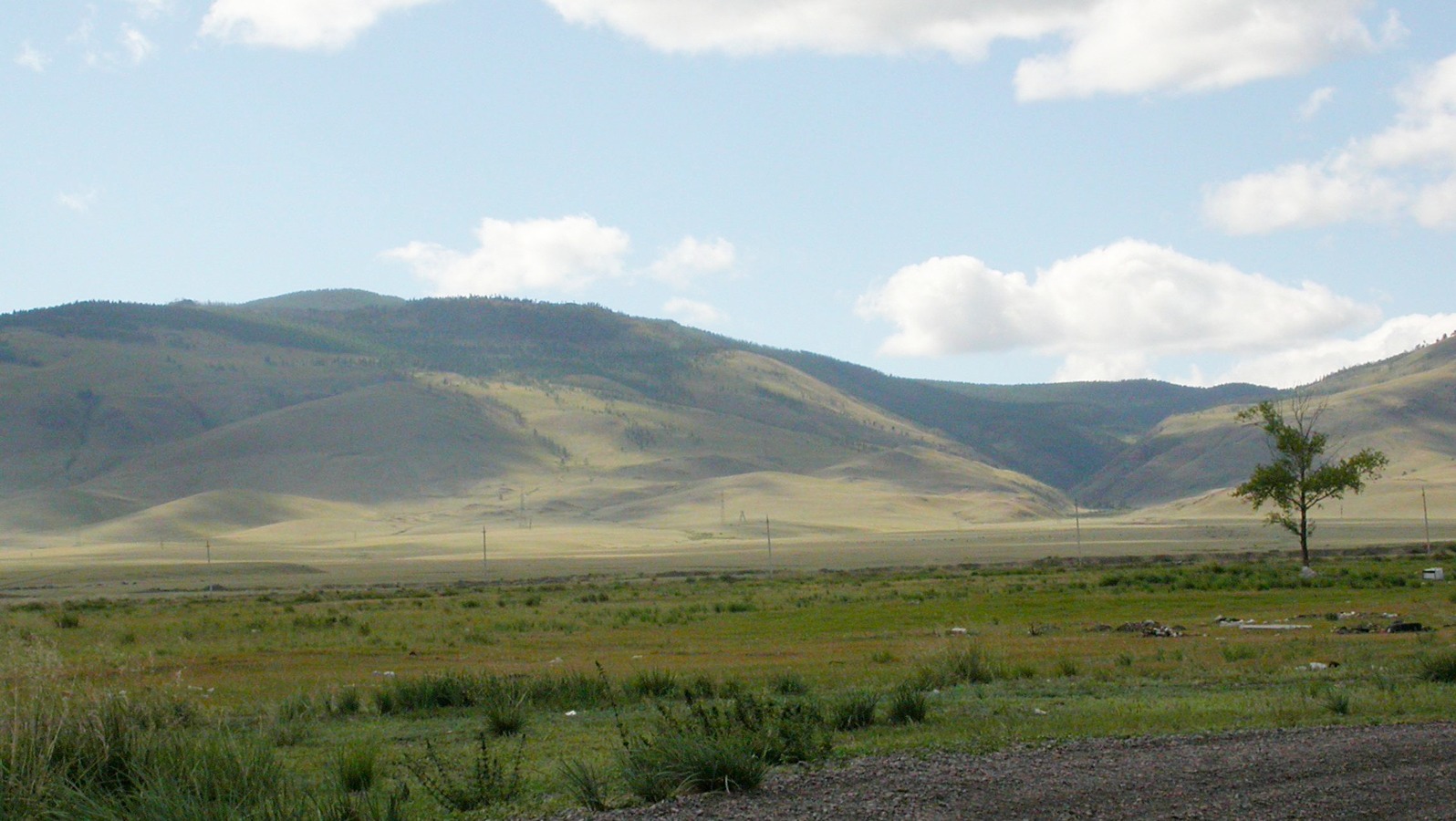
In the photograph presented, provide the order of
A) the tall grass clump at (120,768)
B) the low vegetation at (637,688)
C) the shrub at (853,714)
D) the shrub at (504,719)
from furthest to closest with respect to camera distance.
Result: the shrub at (504,719) → the shrub at (853,714) → the low vegetation at (637,688) → the tall grass clump at (120,768)

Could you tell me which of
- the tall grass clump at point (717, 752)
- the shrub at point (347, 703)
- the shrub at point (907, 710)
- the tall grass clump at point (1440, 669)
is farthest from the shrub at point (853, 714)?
the shrub at point (347, 703)

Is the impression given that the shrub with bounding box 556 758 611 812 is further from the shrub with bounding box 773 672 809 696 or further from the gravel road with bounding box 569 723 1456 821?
the shrub with bounding box 773 672 809 696

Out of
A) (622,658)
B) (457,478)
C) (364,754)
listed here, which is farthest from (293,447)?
(364,754)

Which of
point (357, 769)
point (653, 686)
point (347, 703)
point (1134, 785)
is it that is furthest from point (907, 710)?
point (347, 703)

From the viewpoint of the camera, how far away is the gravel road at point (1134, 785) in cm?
793

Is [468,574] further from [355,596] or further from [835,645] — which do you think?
[835,645]

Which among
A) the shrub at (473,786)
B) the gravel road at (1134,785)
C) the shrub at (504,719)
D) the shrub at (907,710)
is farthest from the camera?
the shrub at (504,719)

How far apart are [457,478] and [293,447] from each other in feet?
85.7

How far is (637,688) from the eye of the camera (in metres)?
17.2

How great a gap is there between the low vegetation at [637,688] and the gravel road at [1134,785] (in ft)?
2.26

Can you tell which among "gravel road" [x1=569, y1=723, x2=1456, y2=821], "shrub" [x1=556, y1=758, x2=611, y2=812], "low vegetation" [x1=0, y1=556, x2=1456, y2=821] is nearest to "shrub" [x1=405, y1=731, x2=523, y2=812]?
"low vegetation" [x1=0, y1=556, x2=1456, y2=821]

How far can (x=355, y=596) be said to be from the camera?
53.6 m

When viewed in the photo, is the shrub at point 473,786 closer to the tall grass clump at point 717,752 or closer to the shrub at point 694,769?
the tall grass clump at point 717,752

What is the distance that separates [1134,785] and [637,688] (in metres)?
9.59
